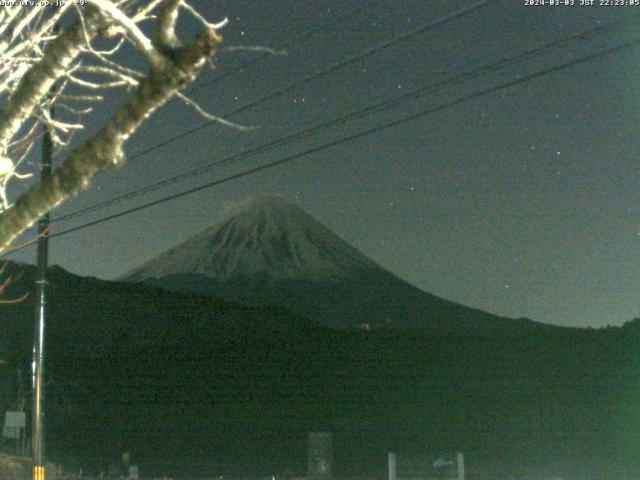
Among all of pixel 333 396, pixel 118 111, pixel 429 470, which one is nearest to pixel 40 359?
pixel 429 470

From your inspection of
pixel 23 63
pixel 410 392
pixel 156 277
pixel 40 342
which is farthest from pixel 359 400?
pixel 156 277

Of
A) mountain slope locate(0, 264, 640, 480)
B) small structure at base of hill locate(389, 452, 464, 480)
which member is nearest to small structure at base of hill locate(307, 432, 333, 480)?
small structure at base of hill locate(389, 452, 464, 480)

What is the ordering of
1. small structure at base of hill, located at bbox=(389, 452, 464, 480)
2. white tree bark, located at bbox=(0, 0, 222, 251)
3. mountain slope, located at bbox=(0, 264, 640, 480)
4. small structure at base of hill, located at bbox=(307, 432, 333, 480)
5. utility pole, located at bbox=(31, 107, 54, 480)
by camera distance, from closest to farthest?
white tree bark, located at bbox=(0, 0, 222, 251) < utility pole, located at bbox=(31, 107, 54, 480) < small structure at base of hill, located at bbox=(389, 452, 464, 480) < small structure at base of hill, located at bbox=(307, 432, 333, 480) < mountain slope, located at bbox=(0, 264, 640, 480)

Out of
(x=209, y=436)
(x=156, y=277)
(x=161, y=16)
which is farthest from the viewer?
(x=156, y=277)

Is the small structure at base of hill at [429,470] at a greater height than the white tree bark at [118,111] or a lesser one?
lesser

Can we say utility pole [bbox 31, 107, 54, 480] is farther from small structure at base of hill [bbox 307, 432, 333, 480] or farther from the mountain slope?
the mountain slope

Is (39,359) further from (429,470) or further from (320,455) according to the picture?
(429,470)

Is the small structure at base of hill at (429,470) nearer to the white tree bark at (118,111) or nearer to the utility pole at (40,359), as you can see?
the utility pole at (40,359)

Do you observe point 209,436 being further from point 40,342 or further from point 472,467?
point 40,342

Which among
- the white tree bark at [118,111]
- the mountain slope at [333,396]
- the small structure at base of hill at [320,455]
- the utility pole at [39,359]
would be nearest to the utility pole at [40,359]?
the utility pole at [39,359]

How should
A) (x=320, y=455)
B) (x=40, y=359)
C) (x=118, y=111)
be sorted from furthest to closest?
(x=320, y=455) < (x=40, y=359) < (x=118, y=111)

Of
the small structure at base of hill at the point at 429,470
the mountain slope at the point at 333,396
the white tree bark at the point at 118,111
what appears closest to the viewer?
the white tree bark at the point at 118,111
